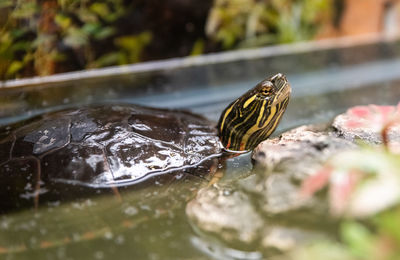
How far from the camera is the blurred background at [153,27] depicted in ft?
10.8

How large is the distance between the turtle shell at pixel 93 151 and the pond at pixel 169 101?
0.11 m

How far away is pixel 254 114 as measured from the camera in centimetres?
203

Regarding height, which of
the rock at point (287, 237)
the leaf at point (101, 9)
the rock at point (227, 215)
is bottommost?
the rock at point (227, 215)

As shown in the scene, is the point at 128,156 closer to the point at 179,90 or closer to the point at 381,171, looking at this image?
the point at 381,171

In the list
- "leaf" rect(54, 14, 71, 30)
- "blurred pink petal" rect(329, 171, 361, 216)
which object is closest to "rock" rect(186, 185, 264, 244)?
"blurred pink petal" rect(329, 171, 361, 216)

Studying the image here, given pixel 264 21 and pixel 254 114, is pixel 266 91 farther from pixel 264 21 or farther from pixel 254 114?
pixel 264 21

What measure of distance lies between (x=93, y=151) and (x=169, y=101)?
4.72 ft

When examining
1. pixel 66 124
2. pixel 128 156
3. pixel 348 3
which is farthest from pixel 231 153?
pixel 348 3

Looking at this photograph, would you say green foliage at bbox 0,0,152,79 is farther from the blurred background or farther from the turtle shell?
the turtle shell

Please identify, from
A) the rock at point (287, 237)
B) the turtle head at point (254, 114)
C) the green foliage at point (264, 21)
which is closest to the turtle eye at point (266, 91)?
the turtle head at point (254, 114)

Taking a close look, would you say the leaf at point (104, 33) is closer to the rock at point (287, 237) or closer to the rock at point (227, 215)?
the rock at point (227, 215)

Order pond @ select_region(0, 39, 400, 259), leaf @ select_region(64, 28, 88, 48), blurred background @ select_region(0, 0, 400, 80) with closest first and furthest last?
pond @ select_region(0, 39, 400, 259) < blurred background @ select_region(0, 0, 400, 80) < leaf @ select_region(64, 28, 88, 48)

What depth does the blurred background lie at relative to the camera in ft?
10.8

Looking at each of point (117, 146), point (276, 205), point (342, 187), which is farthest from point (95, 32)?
point (342, 187)
